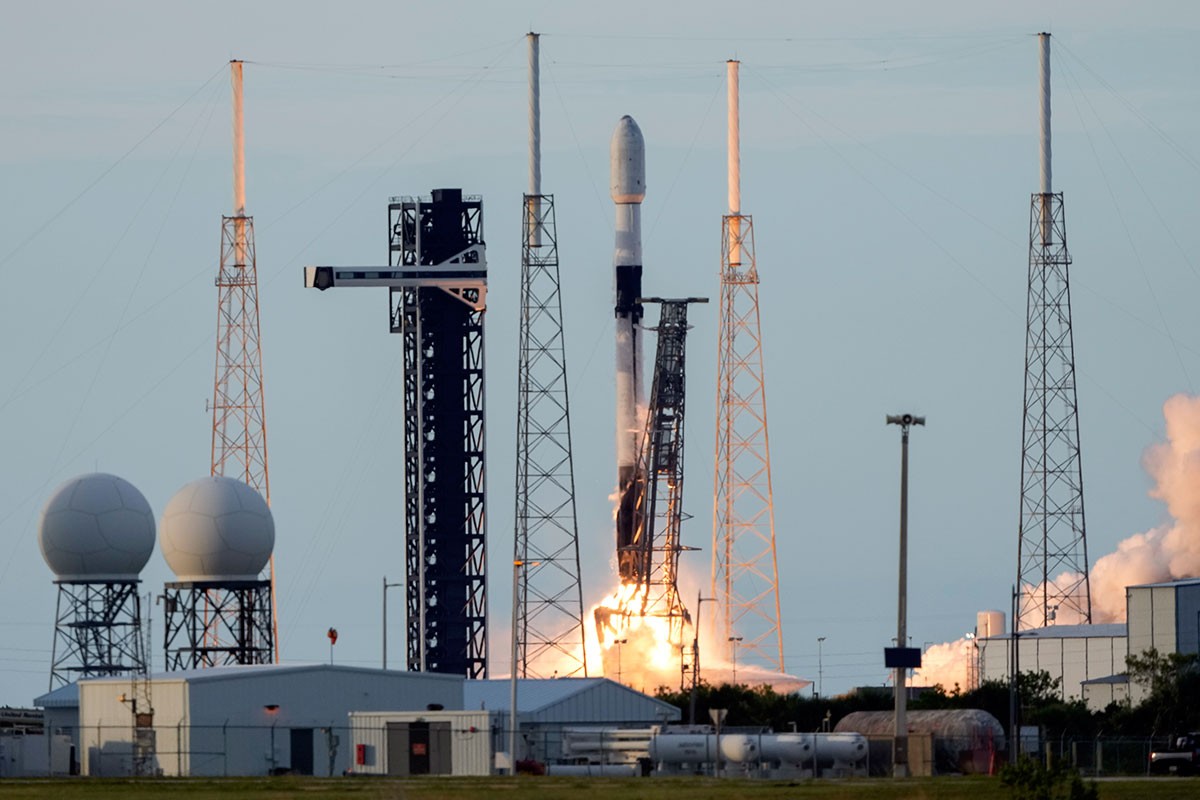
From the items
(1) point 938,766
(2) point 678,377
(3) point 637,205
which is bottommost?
(1) point 938,766

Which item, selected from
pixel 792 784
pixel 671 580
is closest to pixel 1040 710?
pixel 671 580

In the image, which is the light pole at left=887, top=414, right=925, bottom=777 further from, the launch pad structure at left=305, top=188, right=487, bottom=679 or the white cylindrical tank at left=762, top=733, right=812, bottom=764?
the launch pad structure at left=305, top=188, right=487, bottom=679

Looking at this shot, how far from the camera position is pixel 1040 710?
95.8 m

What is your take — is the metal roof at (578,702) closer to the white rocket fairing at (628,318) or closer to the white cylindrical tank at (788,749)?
the white cylindrical tank at (788,749)

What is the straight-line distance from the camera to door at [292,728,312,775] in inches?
2970

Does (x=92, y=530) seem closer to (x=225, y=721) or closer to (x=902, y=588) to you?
(x=225, y=721)

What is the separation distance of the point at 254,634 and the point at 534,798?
41.8 metres

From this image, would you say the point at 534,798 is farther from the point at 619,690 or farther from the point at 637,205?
the point at 637,205

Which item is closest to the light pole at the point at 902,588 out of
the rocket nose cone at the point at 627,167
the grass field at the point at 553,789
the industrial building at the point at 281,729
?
the grass field at the point at 553,789

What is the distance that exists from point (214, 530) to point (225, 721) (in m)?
14.8

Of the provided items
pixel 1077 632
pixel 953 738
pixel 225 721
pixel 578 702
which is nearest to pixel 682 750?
pixel 953 738

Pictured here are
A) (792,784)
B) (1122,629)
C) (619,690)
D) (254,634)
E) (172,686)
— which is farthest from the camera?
(1122,629)

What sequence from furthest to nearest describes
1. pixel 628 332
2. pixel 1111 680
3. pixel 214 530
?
pixel 1111 680, pixel 628 332, pixel 214 530

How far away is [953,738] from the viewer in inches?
2982
